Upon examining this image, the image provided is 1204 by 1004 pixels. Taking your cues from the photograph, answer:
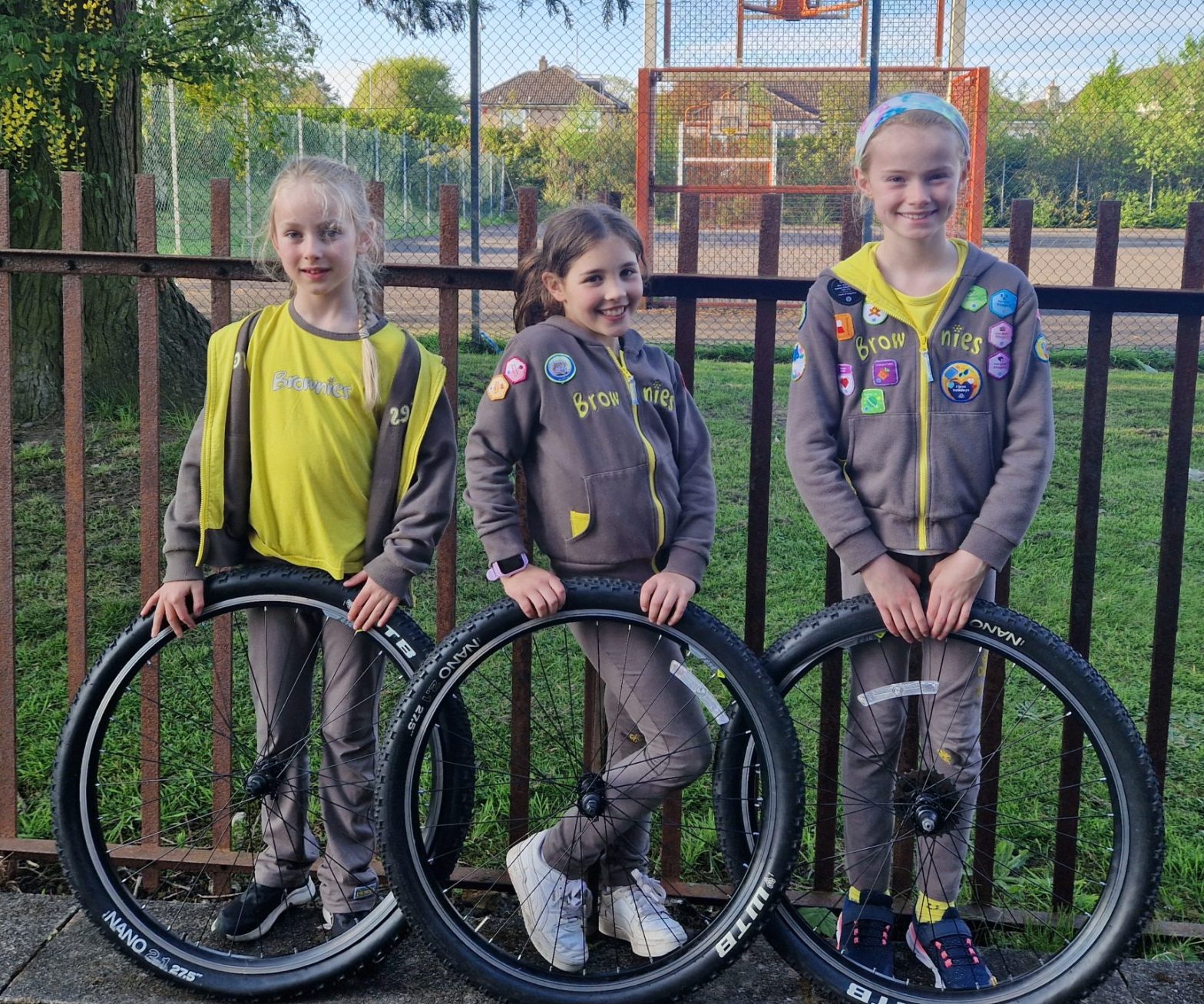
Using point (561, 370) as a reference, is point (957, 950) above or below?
below

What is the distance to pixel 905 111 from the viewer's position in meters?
2.45

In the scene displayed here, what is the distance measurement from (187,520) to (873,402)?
1.48 metres

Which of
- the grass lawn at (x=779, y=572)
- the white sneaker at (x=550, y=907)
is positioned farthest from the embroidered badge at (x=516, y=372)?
the grass lawn at (x=779, y=572)

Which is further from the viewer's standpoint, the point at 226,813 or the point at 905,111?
the point at 226,813

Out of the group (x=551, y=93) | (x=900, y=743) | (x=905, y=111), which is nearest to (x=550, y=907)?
(x=900, y=743)

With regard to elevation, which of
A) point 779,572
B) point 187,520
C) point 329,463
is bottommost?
point 779,572

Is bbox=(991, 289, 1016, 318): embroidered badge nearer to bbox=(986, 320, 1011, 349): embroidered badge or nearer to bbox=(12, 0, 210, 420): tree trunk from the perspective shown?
bbox=(986, 320, 1011, 349): embroidered badge

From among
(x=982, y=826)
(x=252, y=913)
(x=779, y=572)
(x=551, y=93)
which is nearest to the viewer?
(x=252, y=913)

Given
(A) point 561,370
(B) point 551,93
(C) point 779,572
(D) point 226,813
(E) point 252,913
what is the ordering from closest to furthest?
1. (A) point 561,370
2. (E) point 252,913
3. (D) point 226,813
4. (C) point 779,572
5. (B) point 551,93

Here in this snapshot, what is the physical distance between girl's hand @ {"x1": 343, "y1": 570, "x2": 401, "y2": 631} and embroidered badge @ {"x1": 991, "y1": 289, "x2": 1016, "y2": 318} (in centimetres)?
138

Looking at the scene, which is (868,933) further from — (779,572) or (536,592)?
(779,572)

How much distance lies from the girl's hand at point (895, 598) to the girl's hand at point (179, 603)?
4.68 ft

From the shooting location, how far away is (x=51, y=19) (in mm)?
6121

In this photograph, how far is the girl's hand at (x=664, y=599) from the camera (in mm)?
2453
